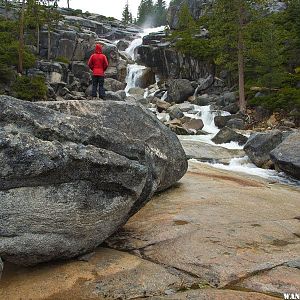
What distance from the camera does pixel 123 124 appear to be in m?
6.95

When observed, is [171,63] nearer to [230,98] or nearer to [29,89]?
[230,98]

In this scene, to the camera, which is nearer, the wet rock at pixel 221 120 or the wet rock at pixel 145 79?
the wet rock at pixel 221 120

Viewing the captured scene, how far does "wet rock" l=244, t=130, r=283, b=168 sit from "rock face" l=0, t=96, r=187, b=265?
918 centimetres

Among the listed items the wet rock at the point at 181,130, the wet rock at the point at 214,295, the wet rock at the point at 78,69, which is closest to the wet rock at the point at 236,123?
the wet rock at the point at 181,130

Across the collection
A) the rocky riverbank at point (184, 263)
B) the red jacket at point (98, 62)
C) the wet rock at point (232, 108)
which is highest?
the red jacket at point (98, 62)

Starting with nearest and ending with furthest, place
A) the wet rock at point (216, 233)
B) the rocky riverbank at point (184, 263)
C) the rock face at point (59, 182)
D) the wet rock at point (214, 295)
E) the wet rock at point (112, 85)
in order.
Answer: the wet rock at point (214, 295) → the rocky riverbank at point (184, 263) → the rock face at point (59, 182) → the wet rock at point (216, 233) → the wet rock at point (112, 85)

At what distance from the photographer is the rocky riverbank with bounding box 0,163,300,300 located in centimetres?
427

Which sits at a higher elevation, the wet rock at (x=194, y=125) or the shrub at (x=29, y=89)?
the shrub at (x=29, y=89)

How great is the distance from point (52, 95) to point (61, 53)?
17612 mm

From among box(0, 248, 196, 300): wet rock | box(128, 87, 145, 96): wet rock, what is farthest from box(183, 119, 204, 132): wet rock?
box(0, 248, 196, 300): wet rock

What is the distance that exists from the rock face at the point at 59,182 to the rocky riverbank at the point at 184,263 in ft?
1.10

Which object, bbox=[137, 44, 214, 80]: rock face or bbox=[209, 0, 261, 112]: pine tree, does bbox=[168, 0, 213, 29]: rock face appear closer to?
bbox=[137, 44, 214, 80]: rock face

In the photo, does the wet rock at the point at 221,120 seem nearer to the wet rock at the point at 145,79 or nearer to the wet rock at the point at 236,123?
the wet rock at the point at 236,123

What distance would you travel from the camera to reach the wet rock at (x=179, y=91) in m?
→ 37.2
